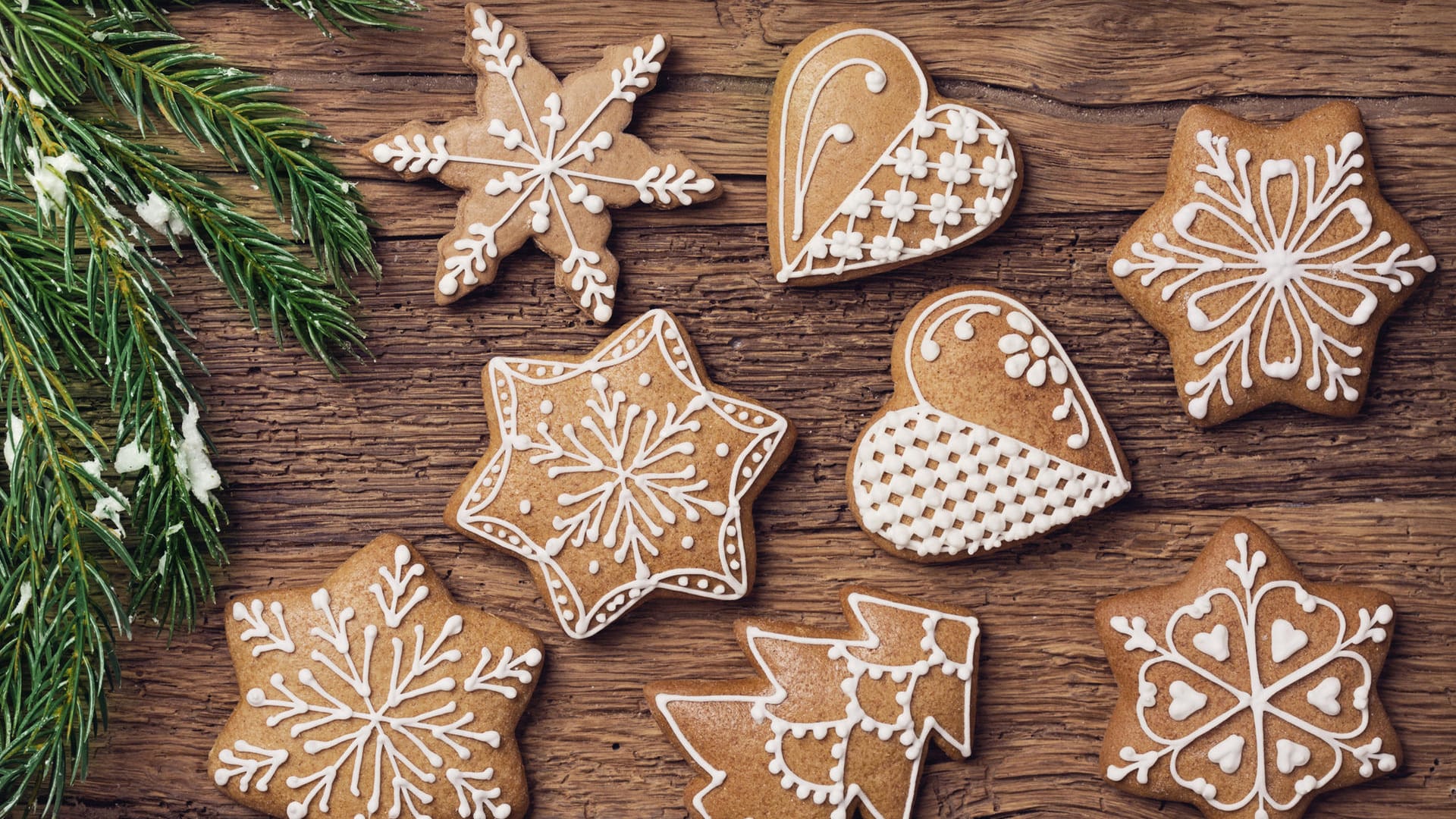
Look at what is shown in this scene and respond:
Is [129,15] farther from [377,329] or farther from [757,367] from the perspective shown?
[757,367]

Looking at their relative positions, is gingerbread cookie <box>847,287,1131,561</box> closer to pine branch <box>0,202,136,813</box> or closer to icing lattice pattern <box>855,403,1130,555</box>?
icing lattice pattern <box>855,403,1130,555</box>

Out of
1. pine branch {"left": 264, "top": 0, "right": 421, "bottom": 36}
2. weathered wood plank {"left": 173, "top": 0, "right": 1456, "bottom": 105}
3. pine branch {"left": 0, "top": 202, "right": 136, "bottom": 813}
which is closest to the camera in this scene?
pine branch {"left": 0, "top": 202, "right": 136, "bottom": 813}

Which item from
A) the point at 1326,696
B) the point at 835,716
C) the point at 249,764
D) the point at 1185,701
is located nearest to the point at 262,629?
the point at 249,764

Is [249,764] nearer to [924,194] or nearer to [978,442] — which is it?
[978,442]

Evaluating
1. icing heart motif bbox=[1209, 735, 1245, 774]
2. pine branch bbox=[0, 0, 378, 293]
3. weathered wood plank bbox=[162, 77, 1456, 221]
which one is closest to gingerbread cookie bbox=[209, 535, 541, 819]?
pine branch bbox=[0, 0, 378, 293]

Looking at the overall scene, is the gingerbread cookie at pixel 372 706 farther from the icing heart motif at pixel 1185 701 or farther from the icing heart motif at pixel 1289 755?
Result: the icing heart motif at pixel 1289 755

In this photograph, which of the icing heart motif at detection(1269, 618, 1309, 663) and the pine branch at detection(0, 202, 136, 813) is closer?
the pine branch at detection(0, 202, 136, 813)

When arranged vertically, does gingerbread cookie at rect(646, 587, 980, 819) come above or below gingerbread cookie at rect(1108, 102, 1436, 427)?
below

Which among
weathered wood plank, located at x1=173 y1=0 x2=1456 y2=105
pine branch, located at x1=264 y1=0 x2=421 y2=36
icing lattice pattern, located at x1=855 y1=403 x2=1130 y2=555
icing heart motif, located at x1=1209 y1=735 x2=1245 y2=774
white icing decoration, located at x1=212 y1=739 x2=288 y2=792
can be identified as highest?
weathered wood plank, located at x1=173 y1=0 x2=1456 y2=105
